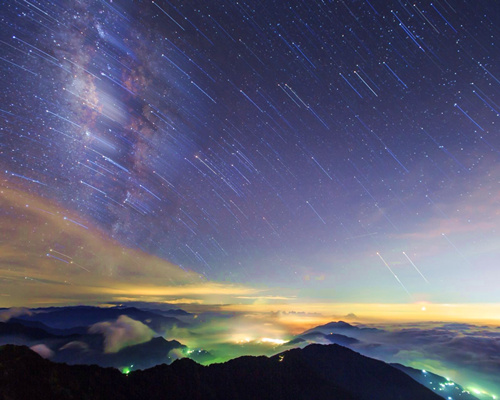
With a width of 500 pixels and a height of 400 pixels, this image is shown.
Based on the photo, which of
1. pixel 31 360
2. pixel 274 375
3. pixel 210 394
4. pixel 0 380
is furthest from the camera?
pixel 274 375

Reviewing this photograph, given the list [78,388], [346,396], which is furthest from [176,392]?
[346,396]

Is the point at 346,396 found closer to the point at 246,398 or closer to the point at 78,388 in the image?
the point at 246,398

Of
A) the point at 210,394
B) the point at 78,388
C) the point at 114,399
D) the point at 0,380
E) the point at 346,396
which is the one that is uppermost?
the point at 0,380

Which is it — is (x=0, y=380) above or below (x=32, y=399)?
above

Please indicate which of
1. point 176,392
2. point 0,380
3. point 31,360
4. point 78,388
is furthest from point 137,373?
point 0,380

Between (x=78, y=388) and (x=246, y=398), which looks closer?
(x=78, y=388)

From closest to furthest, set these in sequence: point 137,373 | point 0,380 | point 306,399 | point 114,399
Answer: point 0,380 < point 114,399 < point 137,373 < point 306,399

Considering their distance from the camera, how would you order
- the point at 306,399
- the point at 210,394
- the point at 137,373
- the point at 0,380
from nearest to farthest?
1. the point at 0,380
2. the point at 137,373
3. the point at 210,394
4. the point at 306,399

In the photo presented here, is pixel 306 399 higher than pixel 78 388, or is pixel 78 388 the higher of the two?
pixel 78 388

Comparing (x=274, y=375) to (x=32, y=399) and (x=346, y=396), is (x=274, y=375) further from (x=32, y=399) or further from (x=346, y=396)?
(x=32, y=399)
